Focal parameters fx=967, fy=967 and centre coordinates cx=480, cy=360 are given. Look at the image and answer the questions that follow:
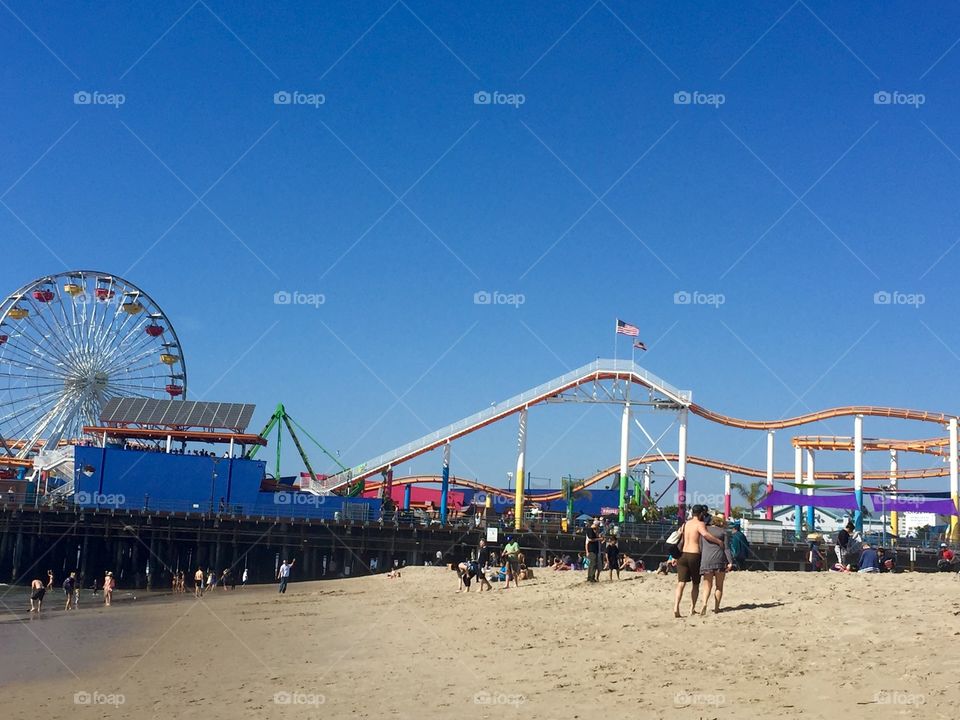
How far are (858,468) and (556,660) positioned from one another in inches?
1575

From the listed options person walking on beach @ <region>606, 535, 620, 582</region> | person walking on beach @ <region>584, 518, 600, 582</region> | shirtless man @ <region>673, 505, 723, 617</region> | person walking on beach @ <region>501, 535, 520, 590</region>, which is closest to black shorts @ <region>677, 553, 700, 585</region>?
shirtless man @ <region>673, 505, 723, 617</region>

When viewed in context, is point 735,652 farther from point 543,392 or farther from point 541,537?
point 543,392

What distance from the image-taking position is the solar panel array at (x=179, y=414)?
184 feet

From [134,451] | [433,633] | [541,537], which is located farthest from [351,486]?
[433,633]

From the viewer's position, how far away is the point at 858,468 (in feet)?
157

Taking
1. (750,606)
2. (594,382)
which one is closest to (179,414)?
(594,382)

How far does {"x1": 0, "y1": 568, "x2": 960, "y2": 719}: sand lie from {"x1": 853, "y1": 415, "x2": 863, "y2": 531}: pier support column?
28562 millimetres

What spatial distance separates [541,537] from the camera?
40.2m

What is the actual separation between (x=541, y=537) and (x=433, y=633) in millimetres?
23446

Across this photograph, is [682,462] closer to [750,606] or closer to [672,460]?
[672,460]

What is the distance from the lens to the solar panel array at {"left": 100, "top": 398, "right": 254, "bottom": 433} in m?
55.9

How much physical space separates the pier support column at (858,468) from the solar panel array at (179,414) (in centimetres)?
3331

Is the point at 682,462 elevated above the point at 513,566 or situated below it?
above

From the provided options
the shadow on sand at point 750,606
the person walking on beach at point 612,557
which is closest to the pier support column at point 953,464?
the person walking on beach at point 612,557
